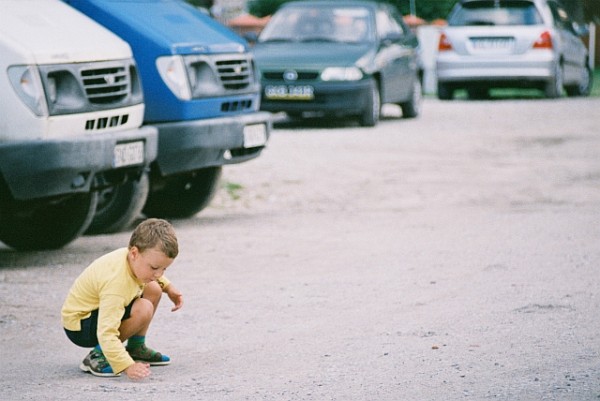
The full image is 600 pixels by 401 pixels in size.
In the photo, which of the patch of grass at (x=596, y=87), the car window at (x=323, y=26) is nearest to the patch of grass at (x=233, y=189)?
the car window at (x=323, y=26)

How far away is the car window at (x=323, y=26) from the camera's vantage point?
17.9m

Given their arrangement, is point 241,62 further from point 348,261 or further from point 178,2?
point 348,261

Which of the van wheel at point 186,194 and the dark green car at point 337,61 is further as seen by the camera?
the dark green car at point 337,61

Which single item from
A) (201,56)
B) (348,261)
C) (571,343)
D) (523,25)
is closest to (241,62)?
(201,56)

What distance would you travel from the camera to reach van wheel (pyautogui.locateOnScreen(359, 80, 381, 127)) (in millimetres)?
17219

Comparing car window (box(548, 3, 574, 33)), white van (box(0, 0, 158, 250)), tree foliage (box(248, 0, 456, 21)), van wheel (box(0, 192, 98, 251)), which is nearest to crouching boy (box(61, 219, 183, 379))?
white van (box(0, 0, 158, 250))

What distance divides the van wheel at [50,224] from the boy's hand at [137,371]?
121 inches

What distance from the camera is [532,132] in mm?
16469

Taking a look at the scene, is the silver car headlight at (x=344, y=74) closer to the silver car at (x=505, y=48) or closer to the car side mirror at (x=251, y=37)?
the car side mirror at (x=251, y=37)

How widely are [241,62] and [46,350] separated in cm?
418

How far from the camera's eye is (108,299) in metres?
5.14

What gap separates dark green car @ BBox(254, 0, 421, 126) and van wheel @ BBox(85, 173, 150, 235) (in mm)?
8254

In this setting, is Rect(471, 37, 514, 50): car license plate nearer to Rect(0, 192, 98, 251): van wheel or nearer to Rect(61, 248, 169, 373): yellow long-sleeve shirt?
Rect(0, 192, 98, 251): van wheel

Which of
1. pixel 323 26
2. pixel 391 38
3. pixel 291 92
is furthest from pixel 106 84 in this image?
pixel 391 38
